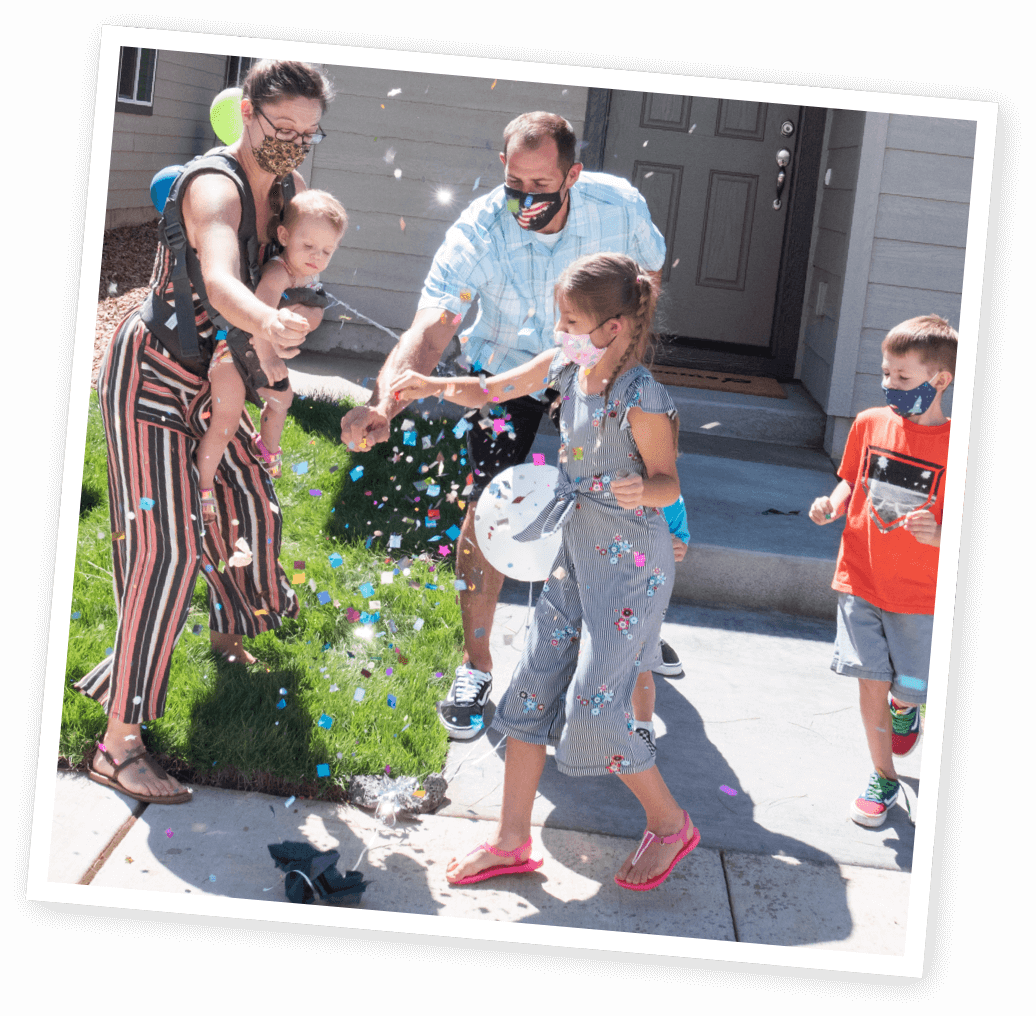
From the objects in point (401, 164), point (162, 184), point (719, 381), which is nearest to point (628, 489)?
point (162, 184)

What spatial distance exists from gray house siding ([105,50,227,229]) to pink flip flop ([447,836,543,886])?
7268 mm

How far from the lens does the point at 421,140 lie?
20.5 feet

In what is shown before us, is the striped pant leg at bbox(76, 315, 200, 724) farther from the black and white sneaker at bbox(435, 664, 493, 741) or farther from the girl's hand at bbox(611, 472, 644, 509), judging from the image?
the girl's hand at bbox(611, 472, 644, 509)

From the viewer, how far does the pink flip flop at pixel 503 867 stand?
7.82 ft

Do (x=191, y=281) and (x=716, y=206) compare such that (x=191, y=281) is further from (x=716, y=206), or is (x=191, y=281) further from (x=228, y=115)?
(x=716, y=206)

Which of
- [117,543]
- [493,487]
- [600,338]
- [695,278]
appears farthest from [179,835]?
[695,278]

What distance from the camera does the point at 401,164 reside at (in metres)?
6.28

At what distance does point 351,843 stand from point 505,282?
1.55 metres

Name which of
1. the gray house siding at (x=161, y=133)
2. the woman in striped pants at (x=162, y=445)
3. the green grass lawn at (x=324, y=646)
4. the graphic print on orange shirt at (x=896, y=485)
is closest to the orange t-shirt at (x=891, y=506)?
the graphic print on orange shirt at (x=896, y=485)

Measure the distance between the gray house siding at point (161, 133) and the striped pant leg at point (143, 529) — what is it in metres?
6.48

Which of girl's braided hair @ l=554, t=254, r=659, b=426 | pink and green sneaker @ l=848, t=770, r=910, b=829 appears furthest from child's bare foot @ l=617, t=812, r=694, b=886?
girl's braided hair @ l=554, t=254, r=659, b=426

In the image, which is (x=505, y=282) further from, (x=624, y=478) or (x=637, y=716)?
(x=637, y=716)

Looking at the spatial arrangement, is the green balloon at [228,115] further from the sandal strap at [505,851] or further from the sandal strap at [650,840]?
the sandal strap at [650,840]

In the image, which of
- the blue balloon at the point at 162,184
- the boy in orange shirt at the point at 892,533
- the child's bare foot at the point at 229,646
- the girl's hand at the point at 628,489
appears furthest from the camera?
the child's bare foot at the point at 229,646
